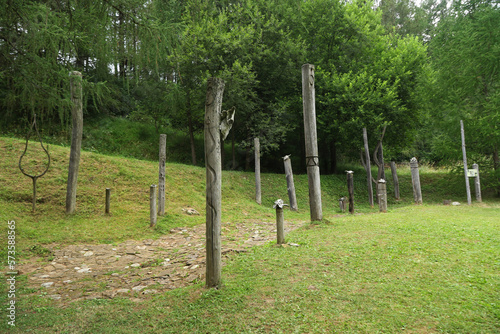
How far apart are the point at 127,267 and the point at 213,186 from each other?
9.82ft

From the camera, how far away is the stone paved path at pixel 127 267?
483 cm

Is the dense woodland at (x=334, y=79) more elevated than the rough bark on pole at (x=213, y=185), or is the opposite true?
the dense woodland at (x=334, y=79)

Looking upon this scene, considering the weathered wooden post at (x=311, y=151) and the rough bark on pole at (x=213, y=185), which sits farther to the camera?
the weathered wooden post at (x=311, y=151)

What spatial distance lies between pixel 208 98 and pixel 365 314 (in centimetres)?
323

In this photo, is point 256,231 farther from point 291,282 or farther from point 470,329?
point 470,329

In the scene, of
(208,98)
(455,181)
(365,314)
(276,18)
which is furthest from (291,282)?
(276,18)

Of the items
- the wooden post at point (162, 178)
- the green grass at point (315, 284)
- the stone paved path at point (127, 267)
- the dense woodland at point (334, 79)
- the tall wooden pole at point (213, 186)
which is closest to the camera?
the green grass at point (315, 284)

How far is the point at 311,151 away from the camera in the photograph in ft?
28.3

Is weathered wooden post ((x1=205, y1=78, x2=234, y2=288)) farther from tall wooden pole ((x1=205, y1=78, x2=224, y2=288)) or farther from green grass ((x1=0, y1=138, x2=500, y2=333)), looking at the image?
green grass ((x1=0, y1=138, x2=500, y2=333))

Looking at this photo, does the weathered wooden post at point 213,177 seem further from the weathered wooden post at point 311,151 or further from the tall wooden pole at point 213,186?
the weathered wooden post at point 311,151

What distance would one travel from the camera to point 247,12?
19.2 m

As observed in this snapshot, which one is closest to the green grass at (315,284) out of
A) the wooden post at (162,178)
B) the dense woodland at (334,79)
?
the wooden post at (162,178)

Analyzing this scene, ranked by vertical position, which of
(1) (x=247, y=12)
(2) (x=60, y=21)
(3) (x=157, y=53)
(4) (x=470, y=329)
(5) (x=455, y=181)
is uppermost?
(1) (x=247, y=12)

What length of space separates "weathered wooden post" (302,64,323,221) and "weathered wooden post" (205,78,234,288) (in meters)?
4.54
